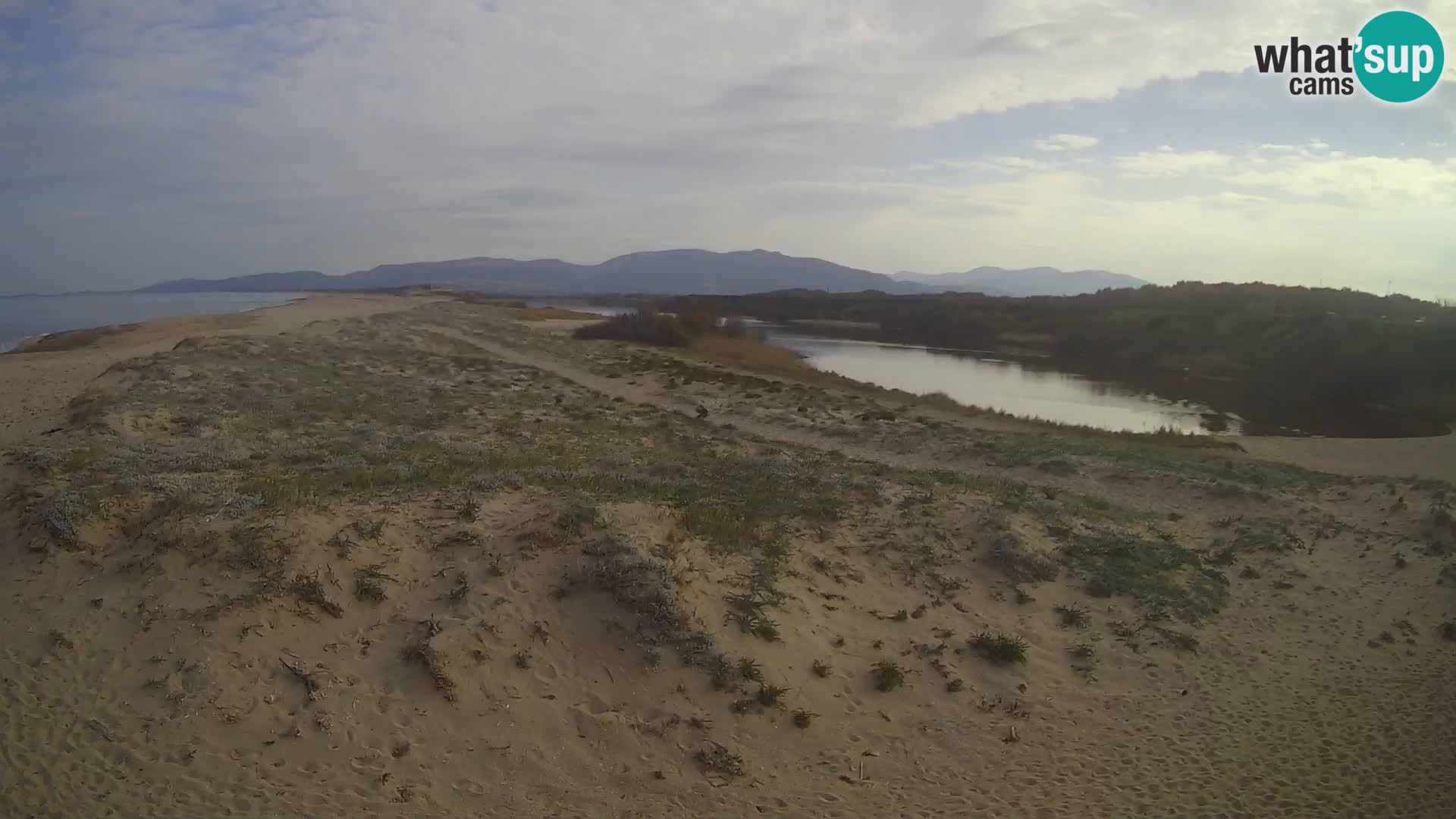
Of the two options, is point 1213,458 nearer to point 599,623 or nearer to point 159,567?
point 599,623

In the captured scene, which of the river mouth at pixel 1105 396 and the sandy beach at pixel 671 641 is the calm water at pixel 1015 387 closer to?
the river mouth at pixel 1105 396

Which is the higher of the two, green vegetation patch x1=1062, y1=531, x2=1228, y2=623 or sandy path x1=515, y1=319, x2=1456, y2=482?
sandy path x1=515, y1=319, x2=1456, y2=482

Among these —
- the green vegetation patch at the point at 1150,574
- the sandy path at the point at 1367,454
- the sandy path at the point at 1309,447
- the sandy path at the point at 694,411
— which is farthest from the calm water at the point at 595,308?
the green vegetation patch at the point at 1150,574

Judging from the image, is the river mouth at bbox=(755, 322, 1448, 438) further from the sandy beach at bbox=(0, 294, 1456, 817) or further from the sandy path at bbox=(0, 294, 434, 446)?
the sandy path at bbox=(0, 294, 434, 446)

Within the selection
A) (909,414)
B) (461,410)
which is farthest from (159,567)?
(909,414)

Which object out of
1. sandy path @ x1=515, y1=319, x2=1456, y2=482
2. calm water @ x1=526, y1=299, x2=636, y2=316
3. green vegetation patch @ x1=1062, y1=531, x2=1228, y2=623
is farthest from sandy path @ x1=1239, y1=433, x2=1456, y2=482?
calm water @ x1=526, y1=299, x2=636, y2=316

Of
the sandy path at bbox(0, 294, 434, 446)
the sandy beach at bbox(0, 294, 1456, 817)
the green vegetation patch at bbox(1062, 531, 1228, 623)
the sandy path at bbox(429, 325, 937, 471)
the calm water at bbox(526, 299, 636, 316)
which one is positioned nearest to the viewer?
the sandy beach at bbox(0, 294, 1456, 817)

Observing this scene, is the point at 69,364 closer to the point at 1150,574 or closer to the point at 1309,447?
the point at 1150,574
